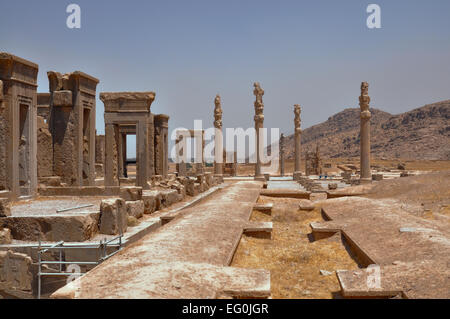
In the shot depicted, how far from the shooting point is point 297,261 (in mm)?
6320

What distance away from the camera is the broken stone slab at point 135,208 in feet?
32.7

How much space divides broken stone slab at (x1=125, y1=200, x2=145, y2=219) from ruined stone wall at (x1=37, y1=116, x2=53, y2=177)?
187 inches

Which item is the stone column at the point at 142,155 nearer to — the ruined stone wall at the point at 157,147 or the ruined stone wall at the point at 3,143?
the ruined stone wall at the point at 157,147

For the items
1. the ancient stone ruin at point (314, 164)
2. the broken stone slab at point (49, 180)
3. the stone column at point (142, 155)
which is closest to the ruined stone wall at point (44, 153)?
the broken stone slab at point (49, 180)

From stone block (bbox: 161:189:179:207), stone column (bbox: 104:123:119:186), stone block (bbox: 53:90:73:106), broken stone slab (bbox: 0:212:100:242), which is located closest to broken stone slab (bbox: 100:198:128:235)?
broken stone slab (bbox: 0:212:100:242)

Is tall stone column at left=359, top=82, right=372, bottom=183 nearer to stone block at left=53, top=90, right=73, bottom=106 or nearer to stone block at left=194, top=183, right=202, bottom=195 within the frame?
stone block at left=194, top=183, right=202, bottom=195

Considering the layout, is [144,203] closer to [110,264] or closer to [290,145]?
[110,264]

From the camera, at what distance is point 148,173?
17.1 metres

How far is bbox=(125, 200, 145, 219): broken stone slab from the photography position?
32.7 ft

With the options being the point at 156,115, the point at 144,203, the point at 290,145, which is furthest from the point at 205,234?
the point at 290,145

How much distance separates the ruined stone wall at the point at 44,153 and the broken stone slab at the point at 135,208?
4.75 m

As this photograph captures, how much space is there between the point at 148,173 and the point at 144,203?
593 centimetres
